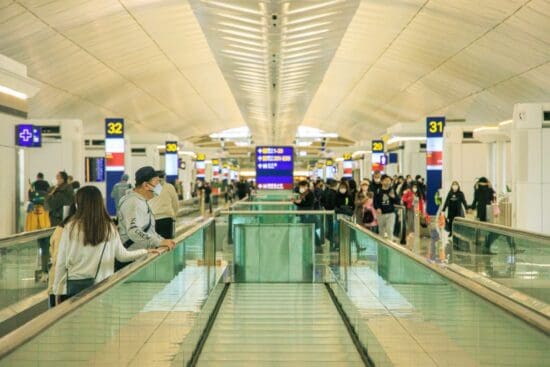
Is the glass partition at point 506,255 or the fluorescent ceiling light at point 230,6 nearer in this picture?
the glass partition at point 506,255

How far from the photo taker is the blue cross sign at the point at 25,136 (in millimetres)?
17875

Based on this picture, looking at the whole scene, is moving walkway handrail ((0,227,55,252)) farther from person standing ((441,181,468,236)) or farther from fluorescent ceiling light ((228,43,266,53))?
fluorescent ceiling light ((228,43,266,53))

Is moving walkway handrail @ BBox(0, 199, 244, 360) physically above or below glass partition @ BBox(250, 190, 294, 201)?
above

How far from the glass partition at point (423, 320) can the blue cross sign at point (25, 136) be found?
1029 centimetres

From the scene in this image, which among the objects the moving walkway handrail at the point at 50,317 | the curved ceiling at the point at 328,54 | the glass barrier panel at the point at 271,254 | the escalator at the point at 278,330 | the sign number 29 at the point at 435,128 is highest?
the curved ceiling at the point at 328,54

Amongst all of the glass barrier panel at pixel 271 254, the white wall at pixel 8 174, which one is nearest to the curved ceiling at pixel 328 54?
the white wall at pixel 8 174

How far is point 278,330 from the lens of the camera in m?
10.2

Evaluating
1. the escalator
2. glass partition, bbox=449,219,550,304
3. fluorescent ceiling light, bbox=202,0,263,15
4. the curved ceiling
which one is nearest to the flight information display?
the curved ceiling

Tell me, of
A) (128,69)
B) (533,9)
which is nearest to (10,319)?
(533,9)

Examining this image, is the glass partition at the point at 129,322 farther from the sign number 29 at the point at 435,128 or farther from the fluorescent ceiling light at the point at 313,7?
the sign number 29 at the point at 435,128

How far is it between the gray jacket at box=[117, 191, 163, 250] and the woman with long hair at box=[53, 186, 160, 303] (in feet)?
4.51

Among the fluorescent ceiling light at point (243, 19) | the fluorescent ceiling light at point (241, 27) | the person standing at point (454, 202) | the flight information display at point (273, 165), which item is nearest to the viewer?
the fluorescent ceiling light at point (243, 19)

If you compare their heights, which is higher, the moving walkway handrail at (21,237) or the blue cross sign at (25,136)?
the blue cross sign at (25,136)

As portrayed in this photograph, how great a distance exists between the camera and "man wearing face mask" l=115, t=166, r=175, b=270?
7.27 meters
